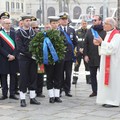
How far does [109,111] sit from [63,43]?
1.77m

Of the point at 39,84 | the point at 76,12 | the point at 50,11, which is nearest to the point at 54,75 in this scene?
the point at 39,84

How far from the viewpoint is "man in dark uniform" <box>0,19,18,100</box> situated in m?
9.84

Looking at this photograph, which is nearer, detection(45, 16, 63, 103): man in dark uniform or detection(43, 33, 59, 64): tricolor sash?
detection(43, 33, 59, 64): tricolor sash

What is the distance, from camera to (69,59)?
404 inches

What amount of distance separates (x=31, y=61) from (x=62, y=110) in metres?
1.25

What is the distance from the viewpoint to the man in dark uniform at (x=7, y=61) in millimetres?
9836

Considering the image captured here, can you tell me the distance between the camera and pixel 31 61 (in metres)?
9.09

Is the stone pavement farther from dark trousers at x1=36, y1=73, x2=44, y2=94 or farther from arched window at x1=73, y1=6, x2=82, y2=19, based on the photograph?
arched window at x1=73, y1=6, x2=82, y2=19

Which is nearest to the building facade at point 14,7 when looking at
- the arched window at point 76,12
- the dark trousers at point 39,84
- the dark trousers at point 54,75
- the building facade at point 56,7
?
the building facade at point 56,7

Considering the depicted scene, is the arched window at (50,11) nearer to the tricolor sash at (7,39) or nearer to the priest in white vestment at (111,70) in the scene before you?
the tricolor sash at (7,39)

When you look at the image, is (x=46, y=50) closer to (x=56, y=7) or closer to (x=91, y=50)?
(x=91, y=50)

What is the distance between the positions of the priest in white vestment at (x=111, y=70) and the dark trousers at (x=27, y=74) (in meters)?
1.39

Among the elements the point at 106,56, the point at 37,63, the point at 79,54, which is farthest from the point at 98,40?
the point at 79,54

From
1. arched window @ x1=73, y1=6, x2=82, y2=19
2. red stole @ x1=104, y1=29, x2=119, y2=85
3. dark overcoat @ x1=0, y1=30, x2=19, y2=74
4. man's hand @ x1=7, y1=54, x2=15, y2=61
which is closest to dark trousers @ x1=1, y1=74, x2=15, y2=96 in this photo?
dark overcoat @ x1=0, y1=30, x2=19, y2=74
